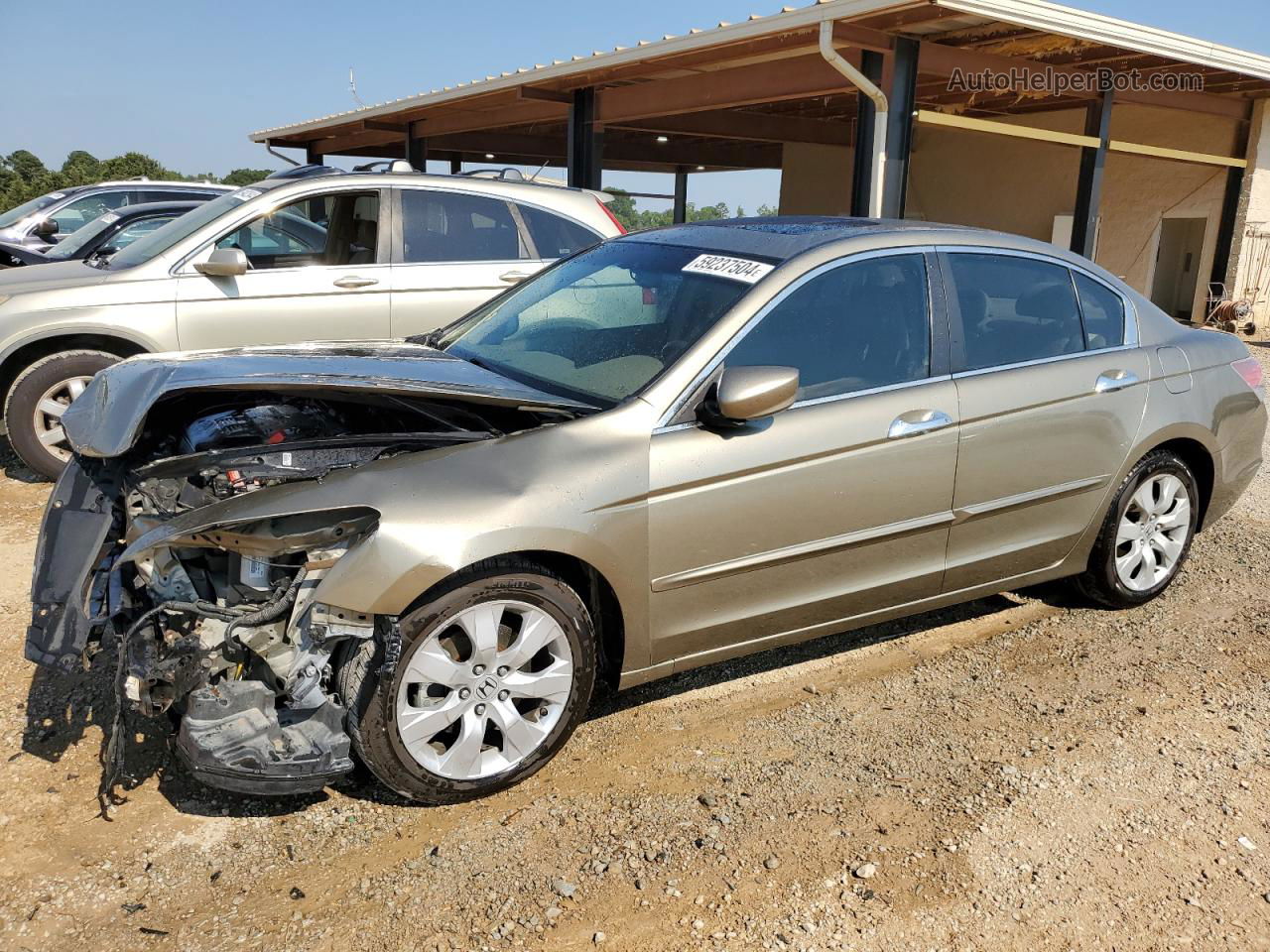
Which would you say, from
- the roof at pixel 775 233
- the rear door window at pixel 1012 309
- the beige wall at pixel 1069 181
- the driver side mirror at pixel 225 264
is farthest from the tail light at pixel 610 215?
the beige wall at pixel 1069 181

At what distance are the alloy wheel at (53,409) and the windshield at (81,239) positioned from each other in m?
2.35

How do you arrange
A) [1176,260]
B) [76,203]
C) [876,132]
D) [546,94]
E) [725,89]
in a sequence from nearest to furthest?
[876,132]
[76,203]
[725,89]
[546,94]
[1176,260]

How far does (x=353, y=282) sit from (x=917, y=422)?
159 inches

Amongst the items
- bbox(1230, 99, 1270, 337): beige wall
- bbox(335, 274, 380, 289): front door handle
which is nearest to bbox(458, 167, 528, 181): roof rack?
bbox(335, 274, 380, 289): front door handle

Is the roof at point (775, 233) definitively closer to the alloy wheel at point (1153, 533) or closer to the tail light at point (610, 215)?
the alloy wheel at point (1153, 533)

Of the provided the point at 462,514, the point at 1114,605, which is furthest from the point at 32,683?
the point at 1114,605

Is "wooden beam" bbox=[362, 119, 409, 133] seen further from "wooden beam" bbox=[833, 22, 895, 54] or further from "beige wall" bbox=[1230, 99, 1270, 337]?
"beige wall" bbox=[1230, 99, 1270, 337]

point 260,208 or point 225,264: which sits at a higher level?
point 260,208

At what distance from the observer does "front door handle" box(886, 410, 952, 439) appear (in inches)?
140

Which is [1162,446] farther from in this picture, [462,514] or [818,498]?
[462,514]

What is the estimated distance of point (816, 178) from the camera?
22.0m

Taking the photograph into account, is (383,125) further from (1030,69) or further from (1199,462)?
(1199,462)

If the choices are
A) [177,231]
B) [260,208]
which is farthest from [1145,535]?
[177,231]

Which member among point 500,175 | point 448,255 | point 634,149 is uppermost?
point 634,149
